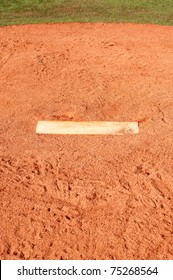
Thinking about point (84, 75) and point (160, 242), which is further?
point (84, 75)

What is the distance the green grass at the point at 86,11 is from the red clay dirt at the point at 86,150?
0.85m

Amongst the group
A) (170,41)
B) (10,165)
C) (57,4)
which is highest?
(57,4)

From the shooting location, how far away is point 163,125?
229 inches

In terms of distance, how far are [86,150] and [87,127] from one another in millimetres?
613

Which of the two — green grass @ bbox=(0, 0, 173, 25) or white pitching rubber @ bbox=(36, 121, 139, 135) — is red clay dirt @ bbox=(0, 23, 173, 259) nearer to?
white pitching rubber @ bbox=(36, 121, 139, 135)

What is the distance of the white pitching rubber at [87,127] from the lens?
18.9 feet

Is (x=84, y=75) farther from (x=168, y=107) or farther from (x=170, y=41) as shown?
(x=170, y=41)

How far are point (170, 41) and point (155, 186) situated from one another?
4284 mm

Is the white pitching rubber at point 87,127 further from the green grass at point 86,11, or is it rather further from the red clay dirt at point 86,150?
the green grass at point 86,11

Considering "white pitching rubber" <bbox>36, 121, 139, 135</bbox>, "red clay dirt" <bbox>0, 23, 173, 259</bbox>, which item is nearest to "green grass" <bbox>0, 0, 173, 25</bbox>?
"red clay dirt" <bbox>0, 23, 173, 259</bbox>
